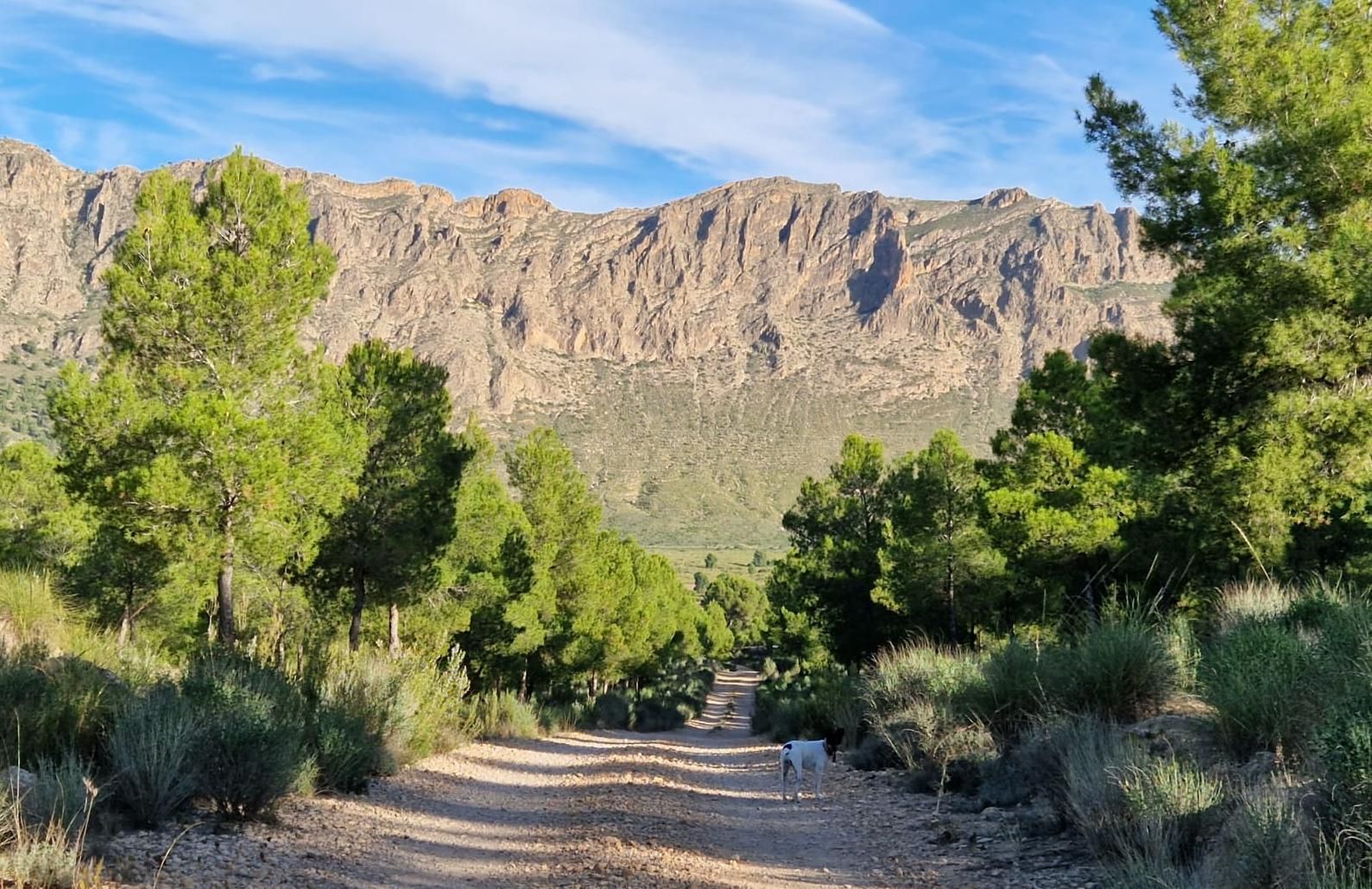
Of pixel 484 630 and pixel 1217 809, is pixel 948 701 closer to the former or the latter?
pixel 1217 809

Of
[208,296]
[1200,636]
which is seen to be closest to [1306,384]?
[1200,636]

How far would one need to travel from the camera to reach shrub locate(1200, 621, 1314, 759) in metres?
5.76

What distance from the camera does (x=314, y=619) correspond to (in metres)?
23.0

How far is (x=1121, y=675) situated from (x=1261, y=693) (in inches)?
81.7

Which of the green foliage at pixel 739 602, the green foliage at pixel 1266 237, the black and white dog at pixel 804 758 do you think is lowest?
the green foliage at pixel 739 602

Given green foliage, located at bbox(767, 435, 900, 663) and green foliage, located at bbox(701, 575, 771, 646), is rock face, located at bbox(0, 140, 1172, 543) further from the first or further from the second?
green foliage, located at bbox(767, 435, 900, 663)

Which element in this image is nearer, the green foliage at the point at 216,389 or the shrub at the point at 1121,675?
the shrub at the point at 1121,675

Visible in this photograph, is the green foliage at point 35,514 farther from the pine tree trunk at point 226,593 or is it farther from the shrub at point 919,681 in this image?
the shrub at point 919,681

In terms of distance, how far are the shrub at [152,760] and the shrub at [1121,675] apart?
24.7ft

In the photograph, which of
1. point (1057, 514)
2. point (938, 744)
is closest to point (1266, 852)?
point (938, 744)

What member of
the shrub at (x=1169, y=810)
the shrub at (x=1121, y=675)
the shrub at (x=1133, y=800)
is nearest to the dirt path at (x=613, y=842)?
the shrub at (x=1133, y=800)

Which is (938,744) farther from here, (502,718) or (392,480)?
(502,718)

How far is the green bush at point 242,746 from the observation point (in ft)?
22.5

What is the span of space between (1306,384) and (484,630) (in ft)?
74.6
